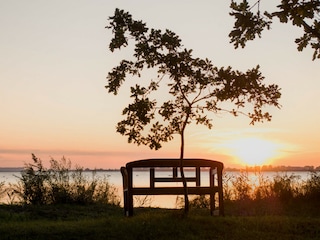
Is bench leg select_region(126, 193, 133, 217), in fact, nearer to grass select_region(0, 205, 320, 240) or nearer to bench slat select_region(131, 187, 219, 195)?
bench slat select_region(131, 187, 219, 195)

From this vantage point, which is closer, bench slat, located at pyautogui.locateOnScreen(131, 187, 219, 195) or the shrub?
bench slat, located at pyautogui.locateOnScreen(131, 187, 219, 195)

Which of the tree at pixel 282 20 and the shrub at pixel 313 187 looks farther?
the shrub at pixel 313 187

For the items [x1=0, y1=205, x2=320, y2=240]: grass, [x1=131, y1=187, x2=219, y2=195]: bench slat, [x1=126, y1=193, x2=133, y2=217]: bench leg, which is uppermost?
[x1=131, y1=187, x2=219, y2=195]: bench slat

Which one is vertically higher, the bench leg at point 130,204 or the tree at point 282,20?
the tree at point 282,20

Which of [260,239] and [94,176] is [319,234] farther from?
Result: [94,176]

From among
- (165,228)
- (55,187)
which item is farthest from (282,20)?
(55,187)

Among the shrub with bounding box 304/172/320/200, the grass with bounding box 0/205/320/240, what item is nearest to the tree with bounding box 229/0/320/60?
the grass with bounding box 0/205/320/240

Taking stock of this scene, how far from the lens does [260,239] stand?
11070mm

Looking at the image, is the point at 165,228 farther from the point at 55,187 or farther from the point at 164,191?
the point at 55,187

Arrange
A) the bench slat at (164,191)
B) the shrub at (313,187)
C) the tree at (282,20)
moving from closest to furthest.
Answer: the tree at (282,20), the bench slat at (164,191), the shrub at (313,187)

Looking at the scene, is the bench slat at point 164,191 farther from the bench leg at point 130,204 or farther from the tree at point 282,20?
the tree at point 282,20

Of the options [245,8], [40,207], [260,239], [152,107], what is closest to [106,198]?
[40,207]

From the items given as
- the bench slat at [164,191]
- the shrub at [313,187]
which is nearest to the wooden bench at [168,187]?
the bench slat at [164,191]

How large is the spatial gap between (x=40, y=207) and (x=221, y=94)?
5.98 metres
